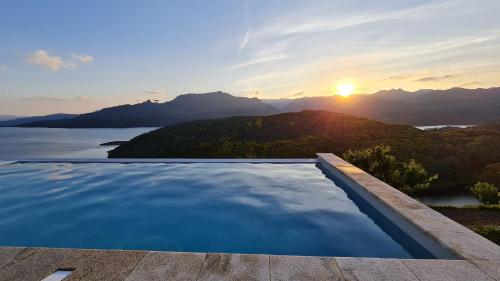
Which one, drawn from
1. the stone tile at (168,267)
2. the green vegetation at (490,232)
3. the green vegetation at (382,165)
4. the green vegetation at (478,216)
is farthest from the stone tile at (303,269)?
the green vegetation at (382,165)

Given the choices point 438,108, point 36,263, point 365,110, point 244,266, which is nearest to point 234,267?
point 244,266

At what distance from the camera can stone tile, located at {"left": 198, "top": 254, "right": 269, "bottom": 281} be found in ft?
9.34

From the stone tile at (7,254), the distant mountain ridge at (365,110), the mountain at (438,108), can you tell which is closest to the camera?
the stone tile at (7,254)

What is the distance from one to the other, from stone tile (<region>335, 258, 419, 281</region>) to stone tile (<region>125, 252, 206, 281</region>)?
1.34 m

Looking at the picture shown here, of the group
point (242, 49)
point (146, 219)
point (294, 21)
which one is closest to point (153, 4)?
point (294, 21)

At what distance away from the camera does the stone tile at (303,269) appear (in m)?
2.84

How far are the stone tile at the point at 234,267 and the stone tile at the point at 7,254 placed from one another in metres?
1.93

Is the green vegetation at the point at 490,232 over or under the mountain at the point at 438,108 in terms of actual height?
under

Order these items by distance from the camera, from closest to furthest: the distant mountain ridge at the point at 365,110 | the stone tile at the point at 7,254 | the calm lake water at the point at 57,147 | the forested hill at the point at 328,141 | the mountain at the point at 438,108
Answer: the stone tile at the point at 7,254 < the forested hill at the point at 328,141 < the calm lake water at the point at 57,147 < the mountain at the point at 438,108 < the distant mountain ridge at the point at 365,110

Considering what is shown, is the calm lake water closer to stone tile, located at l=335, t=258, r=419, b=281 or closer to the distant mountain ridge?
stone tile, located at l=335, t=258, r=419, b=281

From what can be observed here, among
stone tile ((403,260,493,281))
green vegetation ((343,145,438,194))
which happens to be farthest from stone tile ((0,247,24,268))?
green vegetation ((343,145,438,194))

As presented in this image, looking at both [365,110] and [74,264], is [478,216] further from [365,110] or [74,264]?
[365,110]

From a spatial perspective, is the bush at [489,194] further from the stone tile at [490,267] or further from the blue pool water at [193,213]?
the stone tile at [490,267]

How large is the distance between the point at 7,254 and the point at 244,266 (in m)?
2.44
